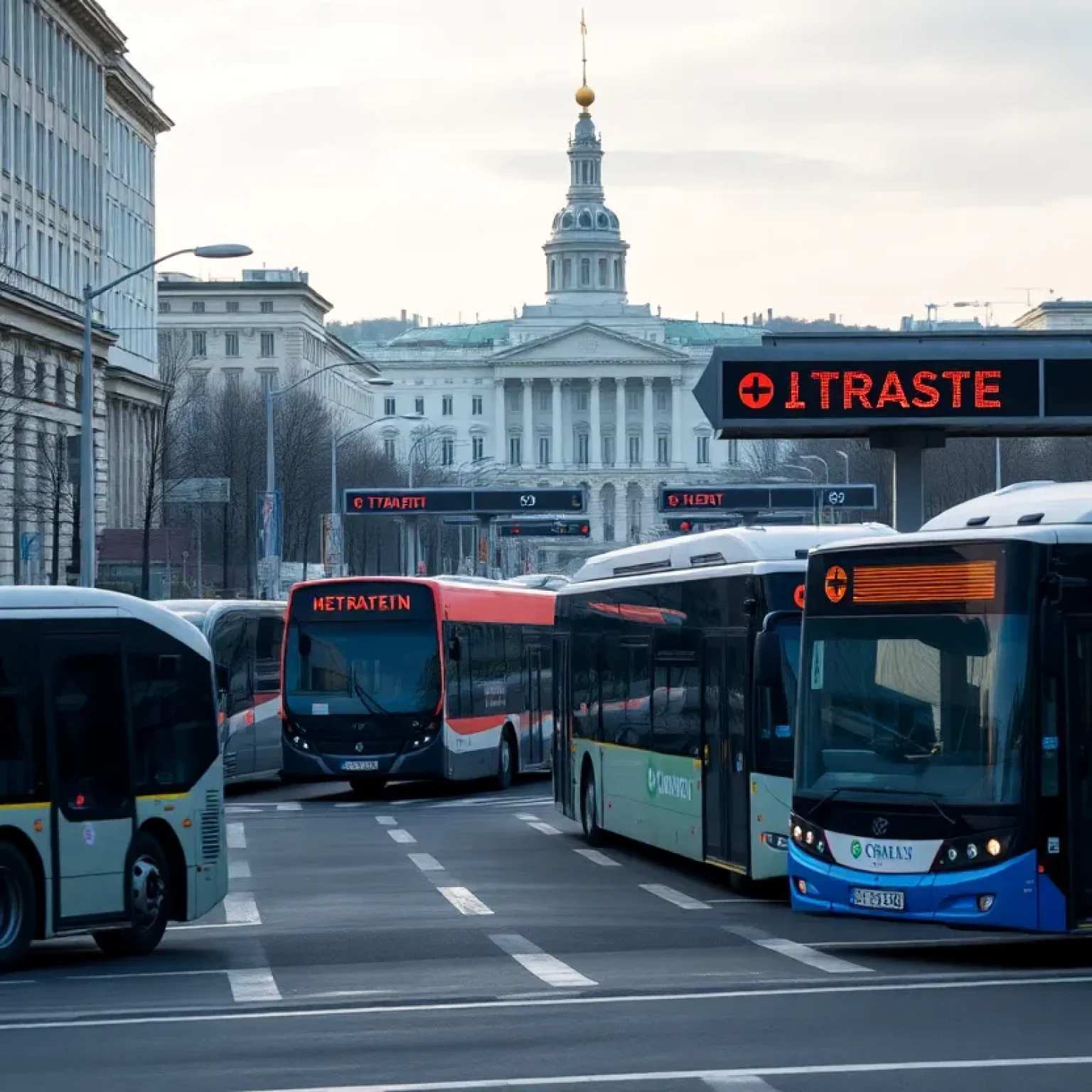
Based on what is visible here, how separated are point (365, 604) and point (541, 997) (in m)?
17.6

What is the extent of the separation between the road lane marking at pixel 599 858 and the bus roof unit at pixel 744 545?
2486 mm

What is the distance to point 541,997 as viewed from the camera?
1152 centimetres

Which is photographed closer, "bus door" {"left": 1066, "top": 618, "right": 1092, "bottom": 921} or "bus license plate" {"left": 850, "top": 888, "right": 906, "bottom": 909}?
"bus door" {"left": 1066, "top": 618, "right": 1092, "bottom": 921}

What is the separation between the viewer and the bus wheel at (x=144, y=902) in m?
14.1

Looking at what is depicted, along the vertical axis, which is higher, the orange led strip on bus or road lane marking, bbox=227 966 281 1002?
the orange led strip on bus

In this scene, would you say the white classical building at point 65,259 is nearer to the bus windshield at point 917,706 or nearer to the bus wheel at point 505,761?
the bus wheel at point 505,761

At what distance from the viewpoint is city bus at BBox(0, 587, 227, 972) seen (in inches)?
526

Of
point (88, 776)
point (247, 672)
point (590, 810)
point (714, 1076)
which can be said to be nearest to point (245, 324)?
point (247, 672)

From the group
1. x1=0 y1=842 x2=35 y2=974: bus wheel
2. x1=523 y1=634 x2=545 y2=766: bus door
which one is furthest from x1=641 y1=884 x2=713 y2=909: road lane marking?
→ x1=523 y1=634 x2=545 y2=766: bus door

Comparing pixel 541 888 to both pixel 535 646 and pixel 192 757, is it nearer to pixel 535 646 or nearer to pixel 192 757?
pixel 192 757

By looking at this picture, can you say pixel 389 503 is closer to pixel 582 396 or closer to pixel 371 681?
pixel 371 681

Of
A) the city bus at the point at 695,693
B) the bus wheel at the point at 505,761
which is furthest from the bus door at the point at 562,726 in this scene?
the bus wheel at the point at 505,761

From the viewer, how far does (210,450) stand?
271 ft

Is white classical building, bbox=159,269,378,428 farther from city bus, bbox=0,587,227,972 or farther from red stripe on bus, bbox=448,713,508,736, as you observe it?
city bus, bbox=0,587,227,972
